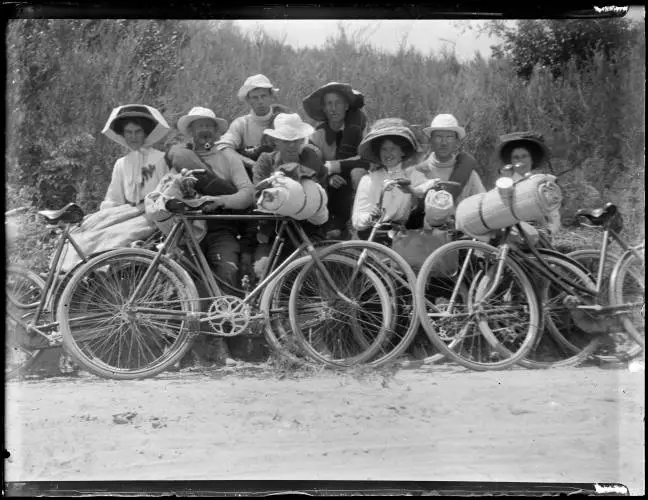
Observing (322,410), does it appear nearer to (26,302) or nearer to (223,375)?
(223,375)

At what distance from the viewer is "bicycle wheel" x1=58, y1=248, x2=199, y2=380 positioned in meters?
6.54

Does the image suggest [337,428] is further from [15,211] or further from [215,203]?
[15,211]

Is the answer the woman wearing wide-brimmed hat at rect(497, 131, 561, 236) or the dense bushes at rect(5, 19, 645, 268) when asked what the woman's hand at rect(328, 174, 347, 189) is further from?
the woman wearing wide-brimmed hat at rect(497, 131, 561, 236)

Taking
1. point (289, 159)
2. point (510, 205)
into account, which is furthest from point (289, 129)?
point (510, 205)

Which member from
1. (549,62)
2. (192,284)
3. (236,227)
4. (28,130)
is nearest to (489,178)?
(549,62)

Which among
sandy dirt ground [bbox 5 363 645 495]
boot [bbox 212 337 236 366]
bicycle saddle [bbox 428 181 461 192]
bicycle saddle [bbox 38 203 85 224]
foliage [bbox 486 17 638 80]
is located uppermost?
foliage [bbox 486 17 638 80]

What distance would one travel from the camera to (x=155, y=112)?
6.82 m

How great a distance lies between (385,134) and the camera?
22.1 feet

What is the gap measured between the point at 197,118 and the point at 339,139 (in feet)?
3.44

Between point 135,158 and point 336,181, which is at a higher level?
point 135,158

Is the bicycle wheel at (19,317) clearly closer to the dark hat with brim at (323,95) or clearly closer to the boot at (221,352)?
the boot at (221,352)

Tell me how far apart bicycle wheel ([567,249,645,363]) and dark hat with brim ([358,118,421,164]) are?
134 centimetres

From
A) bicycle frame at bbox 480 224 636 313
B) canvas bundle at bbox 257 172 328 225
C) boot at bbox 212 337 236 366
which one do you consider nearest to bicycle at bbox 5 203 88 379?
boot at bbox 212 337 236 366

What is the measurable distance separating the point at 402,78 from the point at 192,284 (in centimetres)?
237
